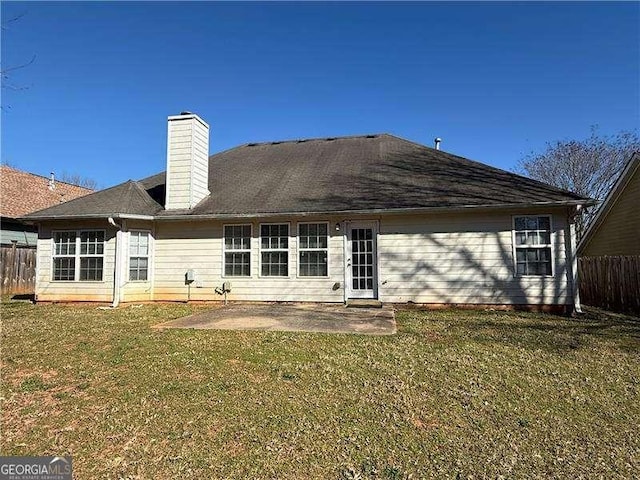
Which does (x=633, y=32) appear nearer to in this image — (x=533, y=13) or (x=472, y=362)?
(x=533, y=13)

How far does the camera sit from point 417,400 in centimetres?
396

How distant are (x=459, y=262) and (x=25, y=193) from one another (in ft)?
66.9

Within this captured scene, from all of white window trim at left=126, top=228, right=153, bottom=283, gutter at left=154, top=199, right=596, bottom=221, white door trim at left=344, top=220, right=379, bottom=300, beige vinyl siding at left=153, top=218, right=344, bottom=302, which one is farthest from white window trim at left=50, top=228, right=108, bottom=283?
white door trim at left=344, top=220, right=379, bottom=300

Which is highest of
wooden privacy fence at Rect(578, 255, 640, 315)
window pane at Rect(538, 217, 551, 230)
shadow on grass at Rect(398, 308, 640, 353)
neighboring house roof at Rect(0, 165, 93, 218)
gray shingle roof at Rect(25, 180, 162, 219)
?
neighboring house roof at Rect(0, 165, 93, 218)

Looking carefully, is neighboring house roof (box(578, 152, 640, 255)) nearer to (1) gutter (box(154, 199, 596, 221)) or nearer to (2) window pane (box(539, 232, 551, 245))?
(2) window pane (box(539, 232, 551, 245))

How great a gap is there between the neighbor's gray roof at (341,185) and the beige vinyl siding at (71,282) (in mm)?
452

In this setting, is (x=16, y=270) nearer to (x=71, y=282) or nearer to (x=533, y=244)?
(x=71, y=282)

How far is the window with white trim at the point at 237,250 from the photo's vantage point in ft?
35.3

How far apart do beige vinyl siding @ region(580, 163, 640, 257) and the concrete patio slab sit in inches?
368

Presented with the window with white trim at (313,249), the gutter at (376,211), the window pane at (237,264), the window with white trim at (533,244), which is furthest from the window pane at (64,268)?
the window with white trim at (533,244)

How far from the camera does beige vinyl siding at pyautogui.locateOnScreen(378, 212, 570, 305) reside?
936cm

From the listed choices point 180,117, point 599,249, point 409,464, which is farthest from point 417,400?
point 599,249

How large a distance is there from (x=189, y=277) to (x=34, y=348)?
201 inches

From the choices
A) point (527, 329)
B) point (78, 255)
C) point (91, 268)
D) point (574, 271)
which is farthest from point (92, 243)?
point (574, 271)
